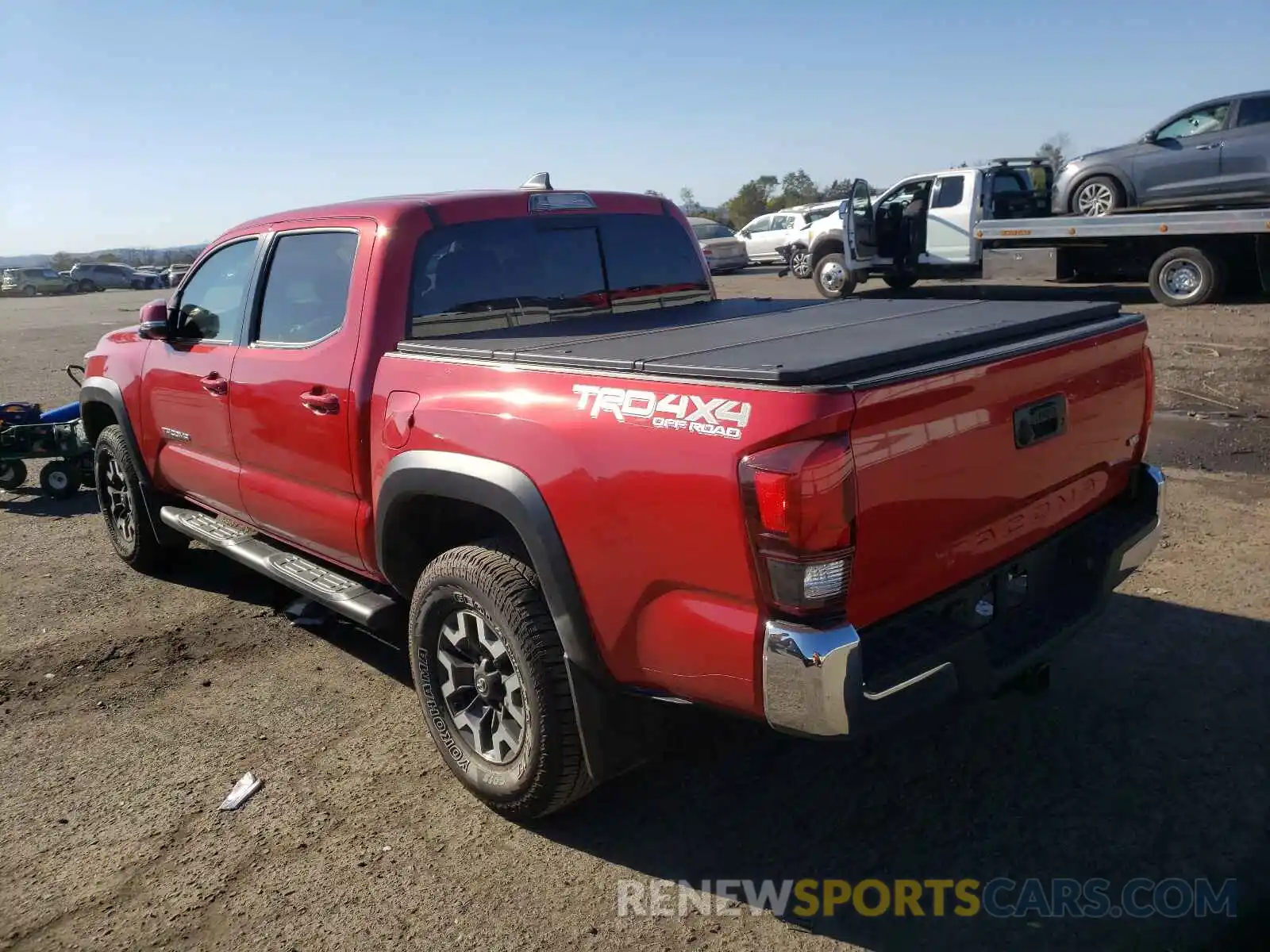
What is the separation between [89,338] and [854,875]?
2242 cm

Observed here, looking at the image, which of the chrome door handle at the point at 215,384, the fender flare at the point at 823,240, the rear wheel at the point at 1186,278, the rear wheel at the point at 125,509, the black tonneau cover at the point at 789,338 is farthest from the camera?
the fender flare at the point at 823,240

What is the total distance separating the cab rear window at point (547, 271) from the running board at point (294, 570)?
3.42 feet

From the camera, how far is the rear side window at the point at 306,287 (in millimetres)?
3871

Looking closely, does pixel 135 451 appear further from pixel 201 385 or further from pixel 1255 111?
pixel 1255 111

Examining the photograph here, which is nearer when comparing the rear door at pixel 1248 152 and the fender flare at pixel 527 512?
the fender flare at pixel 527 512

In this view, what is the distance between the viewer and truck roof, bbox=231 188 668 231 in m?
3.82

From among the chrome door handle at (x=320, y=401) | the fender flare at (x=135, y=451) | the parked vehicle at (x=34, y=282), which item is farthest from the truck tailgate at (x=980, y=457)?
the parked vehicle at (x=34, y=282)

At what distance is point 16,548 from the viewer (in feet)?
21.2

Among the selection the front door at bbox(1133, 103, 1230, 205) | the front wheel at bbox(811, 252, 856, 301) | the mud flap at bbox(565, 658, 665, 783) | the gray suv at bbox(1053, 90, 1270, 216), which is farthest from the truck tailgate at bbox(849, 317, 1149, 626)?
the front wheel at bbox(811, 252, 856, 301)

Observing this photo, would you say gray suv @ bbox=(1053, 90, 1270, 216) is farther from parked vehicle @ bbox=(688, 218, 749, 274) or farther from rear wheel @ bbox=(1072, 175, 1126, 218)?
parked vehicle @ bbox=(688, 218, 749, 274)

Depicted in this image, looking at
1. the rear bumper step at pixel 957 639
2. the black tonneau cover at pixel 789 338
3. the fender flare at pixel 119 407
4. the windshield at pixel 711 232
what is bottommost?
the rear bumper step at pixel 957 639

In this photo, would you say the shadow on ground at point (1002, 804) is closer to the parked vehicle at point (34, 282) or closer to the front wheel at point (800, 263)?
the front wheel at point (800, 263)

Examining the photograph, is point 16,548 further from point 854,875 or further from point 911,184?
point 911,184

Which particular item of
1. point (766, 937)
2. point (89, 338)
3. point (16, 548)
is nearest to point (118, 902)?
point (766, 937)
